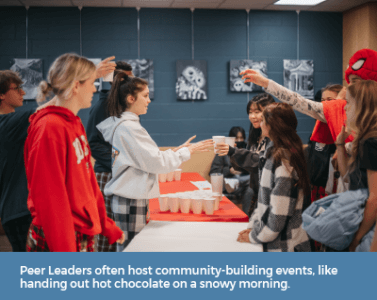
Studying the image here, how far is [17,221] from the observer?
178 cm

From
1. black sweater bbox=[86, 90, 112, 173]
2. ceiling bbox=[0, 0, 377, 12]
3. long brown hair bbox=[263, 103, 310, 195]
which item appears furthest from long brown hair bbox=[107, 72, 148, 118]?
ceiling bbox=[0, 0, 377, 12]

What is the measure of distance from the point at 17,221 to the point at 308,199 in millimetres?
1473

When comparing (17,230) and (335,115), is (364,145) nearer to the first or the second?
(335,115)

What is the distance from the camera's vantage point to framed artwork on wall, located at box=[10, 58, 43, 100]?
15.6ft

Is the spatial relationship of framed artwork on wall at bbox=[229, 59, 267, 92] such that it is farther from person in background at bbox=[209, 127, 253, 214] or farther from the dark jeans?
the dark jeans

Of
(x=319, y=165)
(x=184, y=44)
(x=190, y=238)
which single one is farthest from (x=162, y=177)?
(x=184, y=44)

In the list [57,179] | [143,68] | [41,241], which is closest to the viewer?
[57,179]

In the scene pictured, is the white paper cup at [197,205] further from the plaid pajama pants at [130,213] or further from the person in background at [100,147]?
the person in background at [100,147]

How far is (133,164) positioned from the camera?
1.81 meters

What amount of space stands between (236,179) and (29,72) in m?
3.28

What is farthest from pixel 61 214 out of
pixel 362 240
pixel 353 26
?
pixel 353 26
